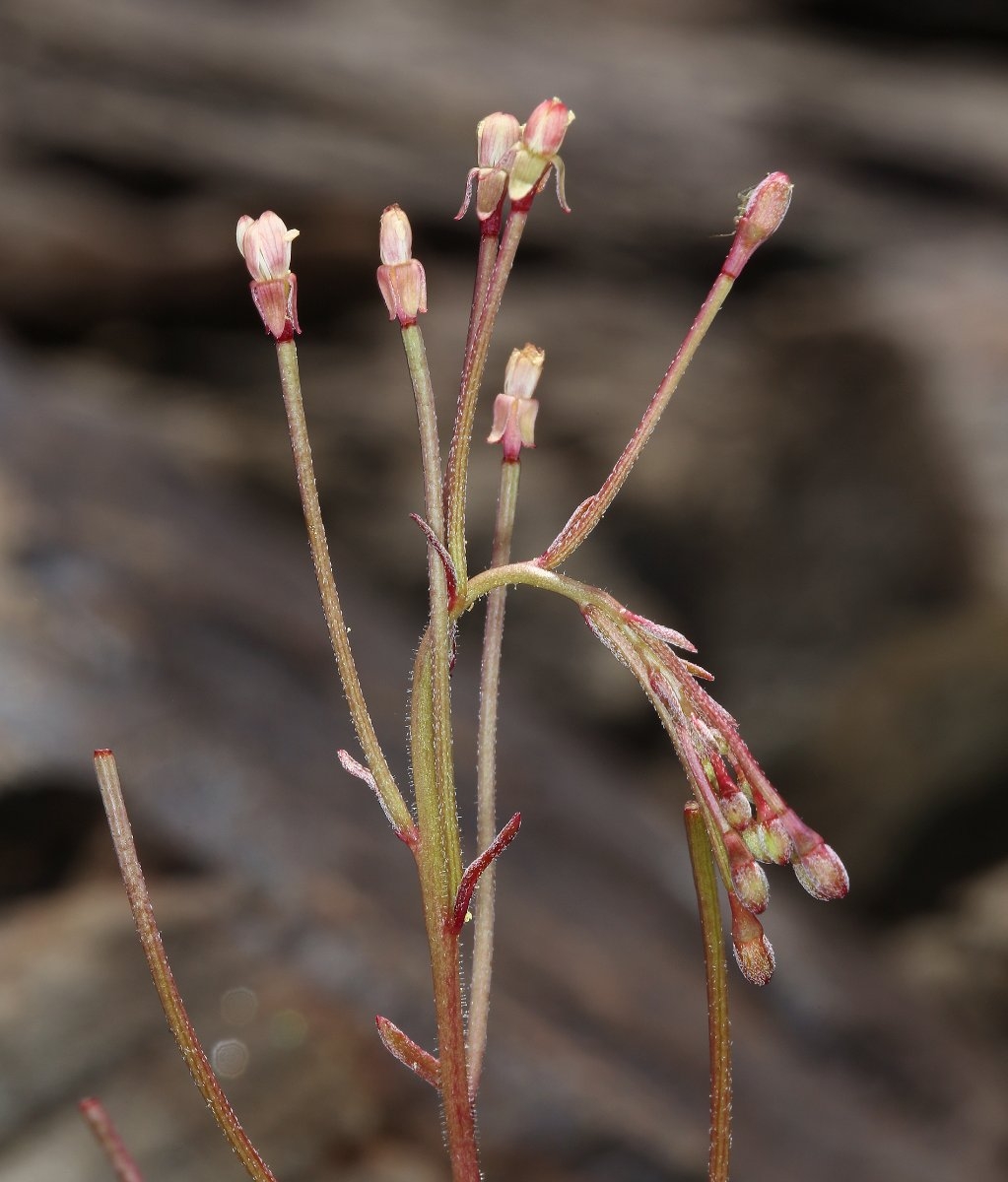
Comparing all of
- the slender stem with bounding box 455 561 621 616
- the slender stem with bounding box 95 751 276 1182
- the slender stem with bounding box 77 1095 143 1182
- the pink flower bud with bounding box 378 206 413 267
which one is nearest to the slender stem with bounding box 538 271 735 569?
the slender stem with bounding box 455 561 621 616

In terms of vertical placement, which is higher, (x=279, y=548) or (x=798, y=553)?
(x=798, y=553)

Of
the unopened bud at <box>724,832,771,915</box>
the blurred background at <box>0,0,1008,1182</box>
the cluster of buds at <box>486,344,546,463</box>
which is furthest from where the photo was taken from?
the blurred background at <box>0,0,1008,1182</box>

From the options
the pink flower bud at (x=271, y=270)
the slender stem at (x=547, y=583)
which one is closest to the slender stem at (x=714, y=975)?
the slender stem at (x=547, y=583)

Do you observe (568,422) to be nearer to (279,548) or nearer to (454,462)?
(279,548)

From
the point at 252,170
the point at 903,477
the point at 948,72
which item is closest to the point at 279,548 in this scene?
the point at 252,170

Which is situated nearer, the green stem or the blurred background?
the green stem

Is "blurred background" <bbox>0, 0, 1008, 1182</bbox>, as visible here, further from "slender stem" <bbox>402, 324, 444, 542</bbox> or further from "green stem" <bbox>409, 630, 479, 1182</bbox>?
"slender stem" <bbox>402, 324, 444, 542</bbox>

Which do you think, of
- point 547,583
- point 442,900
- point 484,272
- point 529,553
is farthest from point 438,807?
point 529,553
